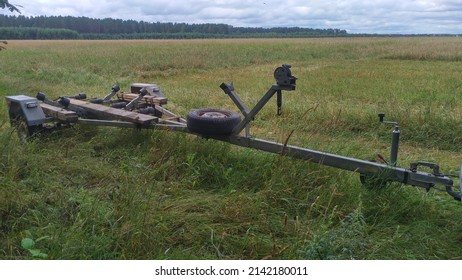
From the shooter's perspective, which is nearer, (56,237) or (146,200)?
(56,237)

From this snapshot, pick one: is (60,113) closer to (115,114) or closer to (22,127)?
(22,127)

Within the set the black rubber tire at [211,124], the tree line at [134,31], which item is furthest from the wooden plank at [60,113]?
the tree line at [134,31]

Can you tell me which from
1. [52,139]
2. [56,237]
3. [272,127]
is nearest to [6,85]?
[52,139]

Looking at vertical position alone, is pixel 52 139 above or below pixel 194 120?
below

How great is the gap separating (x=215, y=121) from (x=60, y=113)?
2469mm

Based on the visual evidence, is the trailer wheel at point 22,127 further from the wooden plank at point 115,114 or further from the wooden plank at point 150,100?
the wooden plank at point 150,100

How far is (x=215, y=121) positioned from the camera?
175 inches

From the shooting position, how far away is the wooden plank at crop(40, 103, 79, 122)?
5.54 meters

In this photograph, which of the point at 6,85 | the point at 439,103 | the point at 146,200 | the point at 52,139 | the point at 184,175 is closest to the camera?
the point at 146,200

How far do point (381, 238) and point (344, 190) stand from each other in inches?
26.7

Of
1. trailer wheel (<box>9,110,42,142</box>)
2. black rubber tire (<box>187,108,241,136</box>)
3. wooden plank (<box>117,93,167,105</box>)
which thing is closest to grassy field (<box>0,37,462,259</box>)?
trailer wheel (<box>9,110,42,142</box>)

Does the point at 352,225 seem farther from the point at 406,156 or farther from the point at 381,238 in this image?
the point at 406,156

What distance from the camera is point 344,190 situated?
389 cm

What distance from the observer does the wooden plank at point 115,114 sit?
5.03m
